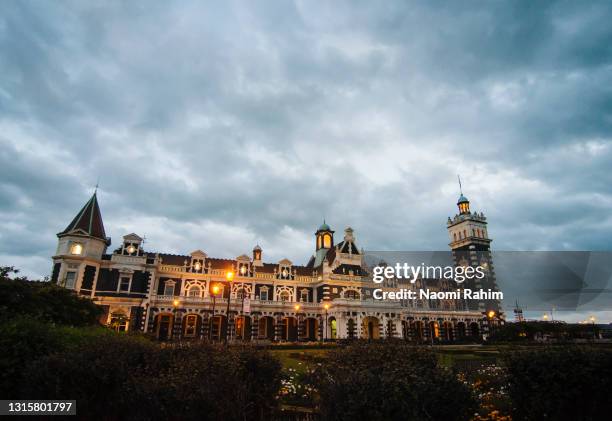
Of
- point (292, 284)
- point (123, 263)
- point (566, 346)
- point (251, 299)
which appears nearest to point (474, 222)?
point (292, 284)

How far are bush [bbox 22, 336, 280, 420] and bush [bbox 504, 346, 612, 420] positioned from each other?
6.36m

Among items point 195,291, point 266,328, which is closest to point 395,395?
point 266,328

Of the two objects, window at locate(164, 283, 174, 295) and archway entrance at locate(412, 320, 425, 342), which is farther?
archway entrance at locate(412, 320, 425, 342)

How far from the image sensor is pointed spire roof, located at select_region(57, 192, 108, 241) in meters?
46.1

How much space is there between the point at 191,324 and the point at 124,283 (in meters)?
10.5

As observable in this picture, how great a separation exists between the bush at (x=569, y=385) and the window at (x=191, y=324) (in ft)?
154

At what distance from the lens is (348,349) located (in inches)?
369

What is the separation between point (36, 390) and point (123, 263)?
136 feet

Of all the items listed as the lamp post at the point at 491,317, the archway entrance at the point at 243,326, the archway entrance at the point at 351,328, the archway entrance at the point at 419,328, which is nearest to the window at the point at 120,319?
the archway entrance at the point at 243,326

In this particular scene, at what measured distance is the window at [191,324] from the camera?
161ft

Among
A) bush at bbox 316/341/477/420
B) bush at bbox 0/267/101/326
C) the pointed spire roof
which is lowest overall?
bush at bbox 316/341/477/420

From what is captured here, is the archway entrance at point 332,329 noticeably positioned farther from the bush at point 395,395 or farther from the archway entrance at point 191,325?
the bush at point 395,395

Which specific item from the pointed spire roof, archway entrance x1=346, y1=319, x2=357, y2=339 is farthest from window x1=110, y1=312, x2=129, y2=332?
archway entrance x1=346, y1=319, x2=357, y2=339

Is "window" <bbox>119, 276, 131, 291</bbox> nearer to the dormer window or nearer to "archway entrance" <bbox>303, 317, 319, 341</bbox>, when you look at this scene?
the dormer window
